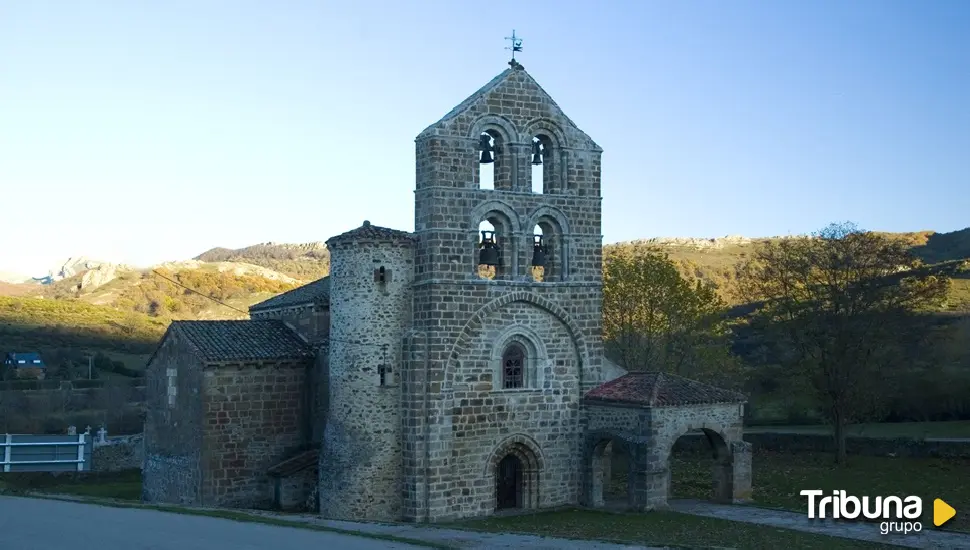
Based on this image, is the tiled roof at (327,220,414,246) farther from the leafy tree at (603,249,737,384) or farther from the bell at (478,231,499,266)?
the leafy tree at (603,249,737,384)

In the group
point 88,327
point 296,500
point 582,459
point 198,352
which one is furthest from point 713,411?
point 88,327

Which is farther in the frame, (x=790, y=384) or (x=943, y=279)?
(x=790, y=384)

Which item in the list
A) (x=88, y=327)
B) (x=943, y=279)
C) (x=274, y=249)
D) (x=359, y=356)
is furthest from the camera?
(x=274, y=249)

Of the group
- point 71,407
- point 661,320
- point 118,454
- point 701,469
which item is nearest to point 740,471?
point 701,469

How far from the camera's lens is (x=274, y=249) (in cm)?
14925

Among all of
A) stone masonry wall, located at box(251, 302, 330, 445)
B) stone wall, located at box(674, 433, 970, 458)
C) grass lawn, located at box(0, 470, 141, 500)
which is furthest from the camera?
stone wall, located at box(674, 433, 970, 458)

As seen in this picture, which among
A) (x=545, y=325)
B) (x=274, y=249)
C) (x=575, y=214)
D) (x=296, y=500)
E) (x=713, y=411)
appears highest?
(x=274, y=249)

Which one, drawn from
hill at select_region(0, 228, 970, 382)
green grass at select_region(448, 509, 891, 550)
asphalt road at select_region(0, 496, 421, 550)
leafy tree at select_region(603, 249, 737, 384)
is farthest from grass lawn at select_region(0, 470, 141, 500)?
hill at select_region(0, 228, 970, 382)

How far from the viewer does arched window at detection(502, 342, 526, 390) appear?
1185 inches

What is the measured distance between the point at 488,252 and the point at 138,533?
13193 mm

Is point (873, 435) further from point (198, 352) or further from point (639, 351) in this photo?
point (198, 352)

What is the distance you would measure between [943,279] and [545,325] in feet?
53.6

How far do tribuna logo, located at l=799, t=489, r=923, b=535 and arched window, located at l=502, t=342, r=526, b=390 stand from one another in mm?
8700

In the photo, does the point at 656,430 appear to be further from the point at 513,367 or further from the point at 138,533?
the point at 138,533
